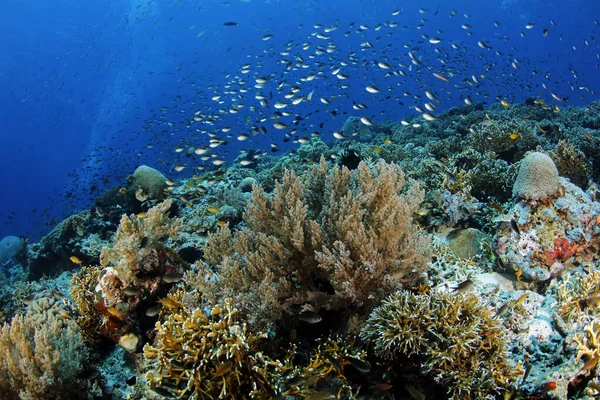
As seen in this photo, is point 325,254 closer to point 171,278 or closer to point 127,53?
point 171,278

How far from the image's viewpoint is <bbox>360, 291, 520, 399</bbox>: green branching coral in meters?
3.18

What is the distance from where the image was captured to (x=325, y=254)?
3.81 m

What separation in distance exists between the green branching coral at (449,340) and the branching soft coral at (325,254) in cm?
40

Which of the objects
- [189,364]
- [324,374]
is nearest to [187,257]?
[189,364]

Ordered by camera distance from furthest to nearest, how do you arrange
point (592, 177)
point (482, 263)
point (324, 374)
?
point (592, 177) → point (482, 263) → point (324, 374)

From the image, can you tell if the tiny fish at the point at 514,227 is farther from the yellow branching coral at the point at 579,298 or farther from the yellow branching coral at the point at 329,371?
the yellow branching coral at the point at 329,371

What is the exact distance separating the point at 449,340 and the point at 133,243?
485 cm

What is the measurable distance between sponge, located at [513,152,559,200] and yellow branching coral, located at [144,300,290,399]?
4.97m

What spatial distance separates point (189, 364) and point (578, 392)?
3.98m

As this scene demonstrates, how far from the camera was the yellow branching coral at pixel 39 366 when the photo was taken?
4051 millimetres

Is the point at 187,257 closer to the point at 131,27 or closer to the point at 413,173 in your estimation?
the point at 413,173

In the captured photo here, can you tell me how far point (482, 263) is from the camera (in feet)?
18.3

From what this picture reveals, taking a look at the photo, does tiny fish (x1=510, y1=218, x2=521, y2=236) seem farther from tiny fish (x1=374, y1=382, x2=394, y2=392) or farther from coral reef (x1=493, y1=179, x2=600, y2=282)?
tiny fish (x1=374, y1=382, x2=394, y2=392)

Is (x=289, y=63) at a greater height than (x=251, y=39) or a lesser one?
greater
